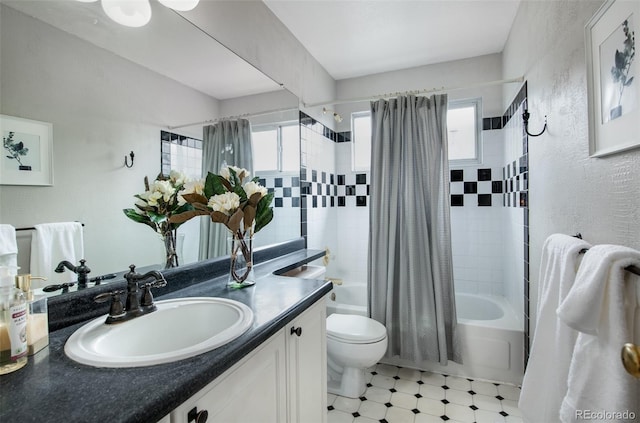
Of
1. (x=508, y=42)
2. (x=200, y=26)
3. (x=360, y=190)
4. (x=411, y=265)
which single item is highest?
(x=508, y=42)

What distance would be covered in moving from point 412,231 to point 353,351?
0.94m

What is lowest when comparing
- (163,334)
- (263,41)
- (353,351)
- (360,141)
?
(353,351)

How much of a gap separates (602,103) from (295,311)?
1222 millimetres

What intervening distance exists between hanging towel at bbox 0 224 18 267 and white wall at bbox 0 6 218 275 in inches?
0.7

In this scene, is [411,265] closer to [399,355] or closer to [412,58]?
[399,355]

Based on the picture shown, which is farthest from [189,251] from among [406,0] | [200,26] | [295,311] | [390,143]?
[406,0]

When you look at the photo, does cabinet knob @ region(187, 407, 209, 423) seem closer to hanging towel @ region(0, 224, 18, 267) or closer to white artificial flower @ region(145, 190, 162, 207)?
hanging towel @ region(0, 224, 18, 267)

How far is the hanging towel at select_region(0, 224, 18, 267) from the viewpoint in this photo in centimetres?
80

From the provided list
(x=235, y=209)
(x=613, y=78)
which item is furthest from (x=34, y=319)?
(x=613, y=78)

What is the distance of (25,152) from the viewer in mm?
844

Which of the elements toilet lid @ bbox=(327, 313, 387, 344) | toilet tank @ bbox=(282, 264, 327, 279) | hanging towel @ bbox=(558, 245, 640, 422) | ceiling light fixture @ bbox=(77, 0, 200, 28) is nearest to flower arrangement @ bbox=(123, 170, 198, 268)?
ceiling light fixture @ bbox=(77, 0, 200, 28)

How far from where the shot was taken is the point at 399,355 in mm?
2297

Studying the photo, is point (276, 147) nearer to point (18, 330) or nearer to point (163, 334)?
point (163, 334)

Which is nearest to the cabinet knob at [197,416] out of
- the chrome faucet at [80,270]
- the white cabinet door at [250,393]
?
the white cabinet door at [250,393]
